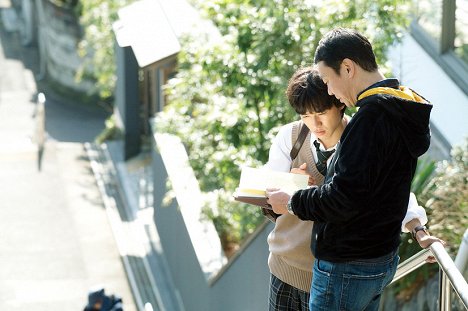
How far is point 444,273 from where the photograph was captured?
4195 millimetres

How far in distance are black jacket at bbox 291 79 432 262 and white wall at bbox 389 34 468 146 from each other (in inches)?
201

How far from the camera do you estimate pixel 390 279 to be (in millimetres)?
4359

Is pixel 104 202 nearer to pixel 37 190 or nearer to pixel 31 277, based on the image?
pixel 37 190

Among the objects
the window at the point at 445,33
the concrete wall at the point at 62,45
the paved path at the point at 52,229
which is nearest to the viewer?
the window at the point at 445,33

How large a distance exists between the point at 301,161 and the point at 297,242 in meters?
0.39

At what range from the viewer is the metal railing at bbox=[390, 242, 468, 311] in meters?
3.82

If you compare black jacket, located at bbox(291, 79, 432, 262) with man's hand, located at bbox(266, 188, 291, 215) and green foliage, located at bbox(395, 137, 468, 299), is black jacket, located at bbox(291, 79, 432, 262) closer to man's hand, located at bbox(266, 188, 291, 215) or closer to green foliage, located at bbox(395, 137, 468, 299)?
man's hand, located at bbox(266, 188, 291, 215)

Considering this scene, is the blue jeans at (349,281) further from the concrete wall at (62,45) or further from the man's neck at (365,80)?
the concrete wall at (62,45)

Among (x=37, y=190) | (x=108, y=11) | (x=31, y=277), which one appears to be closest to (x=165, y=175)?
(x=31, y=277)

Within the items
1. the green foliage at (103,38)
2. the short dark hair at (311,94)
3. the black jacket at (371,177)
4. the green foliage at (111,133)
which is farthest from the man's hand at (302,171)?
the green foliage at (103,38)

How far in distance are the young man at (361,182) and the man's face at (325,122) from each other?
1.42 ft

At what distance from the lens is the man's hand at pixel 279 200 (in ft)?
14.2

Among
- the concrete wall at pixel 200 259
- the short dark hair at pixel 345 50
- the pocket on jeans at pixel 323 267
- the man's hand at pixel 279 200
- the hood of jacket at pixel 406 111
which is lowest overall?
the concrete wall at pixel 200 259

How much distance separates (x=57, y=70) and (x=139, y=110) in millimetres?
9403
